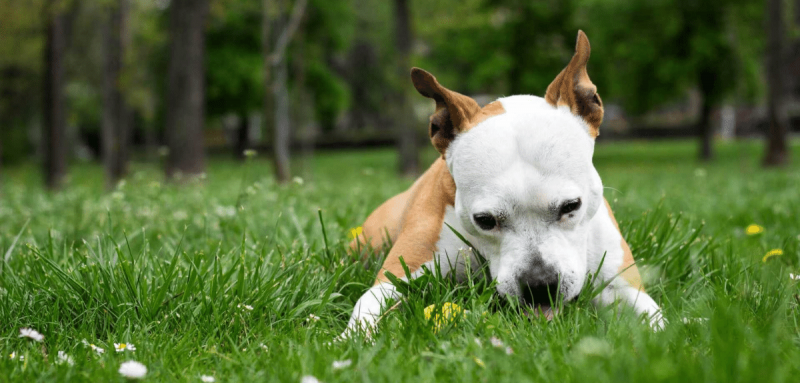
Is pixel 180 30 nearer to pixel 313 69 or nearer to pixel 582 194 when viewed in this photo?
pixel 582 194

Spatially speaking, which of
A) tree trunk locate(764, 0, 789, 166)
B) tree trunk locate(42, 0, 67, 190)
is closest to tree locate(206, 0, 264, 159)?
tree trunk locate(42, 0, 67, 190)

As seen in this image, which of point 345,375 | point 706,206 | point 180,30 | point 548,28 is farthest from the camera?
point 548,28

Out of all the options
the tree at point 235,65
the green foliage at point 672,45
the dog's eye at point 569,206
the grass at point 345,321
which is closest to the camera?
the grass at point 345,321

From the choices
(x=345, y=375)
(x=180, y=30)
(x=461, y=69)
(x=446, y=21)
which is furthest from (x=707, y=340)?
(x=461, y=69)

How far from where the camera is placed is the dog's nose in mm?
2281

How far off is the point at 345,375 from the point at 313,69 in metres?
25.9

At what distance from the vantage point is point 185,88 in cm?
1006

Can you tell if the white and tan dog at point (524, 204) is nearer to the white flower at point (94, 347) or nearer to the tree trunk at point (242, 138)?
the white flower at point (94, 347)

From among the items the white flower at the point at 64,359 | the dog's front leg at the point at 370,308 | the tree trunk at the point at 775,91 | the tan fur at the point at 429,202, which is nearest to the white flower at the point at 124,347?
the white flower at the point at 64,359

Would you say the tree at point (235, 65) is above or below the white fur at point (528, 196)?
below

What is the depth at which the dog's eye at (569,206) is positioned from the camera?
231 centimetres

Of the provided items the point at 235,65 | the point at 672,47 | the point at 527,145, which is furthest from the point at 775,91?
the point at 235,65

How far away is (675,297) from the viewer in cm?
249

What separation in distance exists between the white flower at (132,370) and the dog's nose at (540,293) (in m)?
1.26
